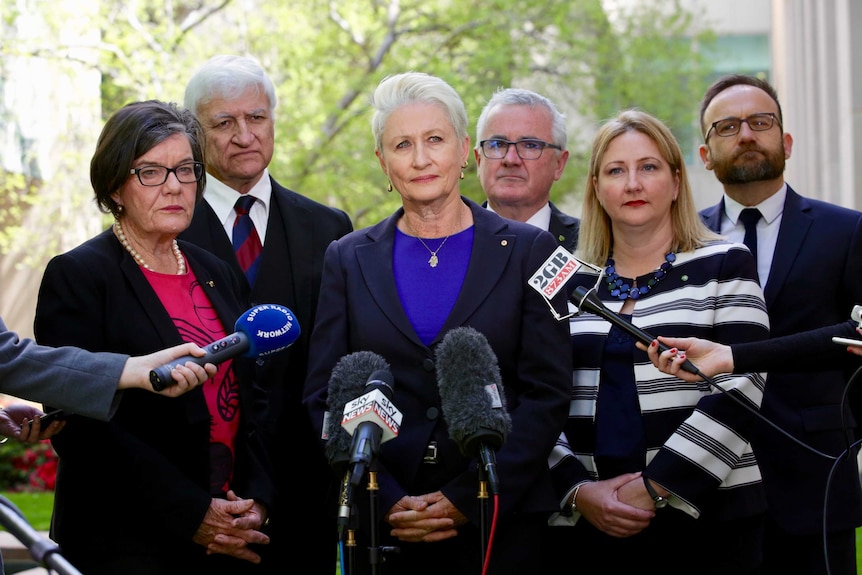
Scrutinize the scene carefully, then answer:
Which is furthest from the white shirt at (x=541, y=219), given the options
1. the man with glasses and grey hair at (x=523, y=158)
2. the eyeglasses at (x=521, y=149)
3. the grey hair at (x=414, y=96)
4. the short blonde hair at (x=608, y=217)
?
the grey hair at (x=414, y=96)

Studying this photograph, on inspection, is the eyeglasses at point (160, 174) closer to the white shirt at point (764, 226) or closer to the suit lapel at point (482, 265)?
the suit lapel at point (482, 265)

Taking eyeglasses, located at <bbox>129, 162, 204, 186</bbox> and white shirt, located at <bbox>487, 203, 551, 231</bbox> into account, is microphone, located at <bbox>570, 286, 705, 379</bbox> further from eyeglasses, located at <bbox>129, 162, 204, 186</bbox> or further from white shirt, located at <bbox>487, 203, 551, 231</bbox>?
white shirt, located at <bbox>487, 203, 551, 231</bbox>

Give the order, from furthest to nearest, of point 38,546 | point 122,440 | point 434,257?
1. point 434,257
2. point 122,440
3. point 38,546

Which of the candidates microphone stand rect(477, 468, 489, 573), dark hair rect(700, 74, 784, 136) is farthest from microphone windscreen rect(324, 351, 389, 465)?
dark hair rect(700, 74, 784, 136)

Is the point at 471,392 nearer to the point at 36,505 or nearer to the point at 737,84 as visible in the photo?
the point at 737,84

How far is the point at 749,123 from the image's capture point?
5336 millimetres

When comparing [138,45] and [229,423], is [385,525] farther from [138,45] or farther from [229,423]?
[138,45]

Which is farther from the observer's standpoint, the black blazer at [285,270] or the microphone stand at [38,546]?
the black blazer at [285,270]

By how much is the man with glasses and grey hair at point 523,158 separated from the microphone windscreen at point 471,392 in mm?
2249

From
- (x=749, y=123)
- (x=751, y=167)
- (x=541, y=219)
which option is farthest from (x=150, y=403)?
(x=749, y=123)

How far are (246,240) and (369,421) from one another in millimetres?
2320

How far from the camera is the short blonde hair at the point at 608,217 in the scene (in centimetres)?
459

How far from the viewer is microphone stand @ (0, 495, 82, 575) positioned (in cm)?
270

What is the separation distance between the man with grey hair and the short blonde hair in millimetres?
1270
